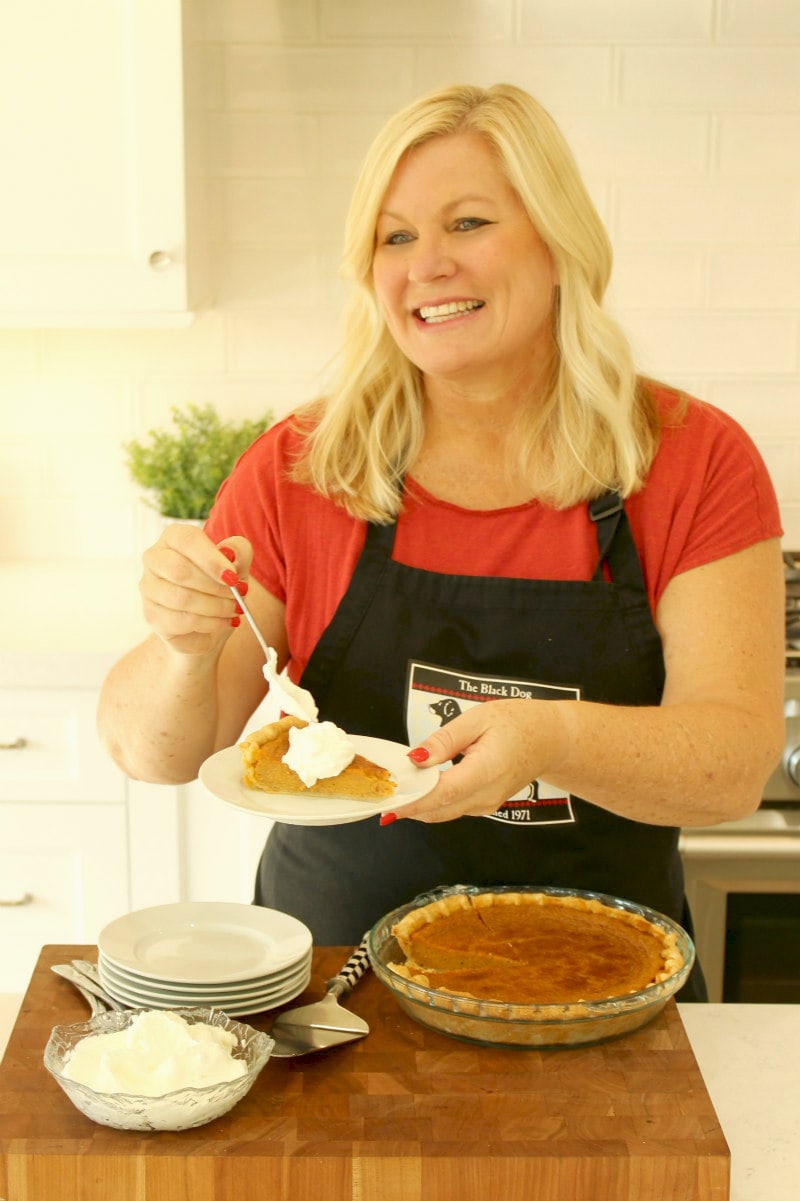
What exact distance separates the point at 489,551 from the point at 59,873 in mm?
1062

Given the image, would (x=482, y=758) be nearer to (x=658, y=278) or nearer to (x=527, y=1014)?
(x=527, y=1014)

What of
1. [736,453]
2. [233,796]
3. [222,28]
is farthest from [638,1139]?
[222,28]

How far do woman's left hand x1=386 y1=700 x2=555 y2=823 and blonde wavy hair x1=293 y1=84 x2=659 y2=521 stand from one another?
1.26 feet

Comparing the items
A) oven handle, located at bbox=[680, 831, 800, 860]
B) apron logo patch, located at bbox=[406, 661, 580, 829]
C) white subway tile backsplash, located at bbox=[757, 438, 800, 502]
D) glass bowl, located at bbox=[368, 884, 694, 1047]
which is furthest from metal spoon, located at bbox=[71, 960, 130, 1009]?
white subway tile backsplash, located at bbox=[757, 438, 800, 502]

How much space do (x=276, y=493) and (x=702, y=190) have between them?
1.34 meters

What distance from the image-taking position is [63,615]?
7.42 feet

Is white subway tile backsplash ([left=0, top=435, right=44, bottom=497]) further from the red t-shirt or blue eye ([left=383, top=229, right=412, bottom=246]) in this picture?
blue eye ([left=383, top=229, right=412, bottom=246])

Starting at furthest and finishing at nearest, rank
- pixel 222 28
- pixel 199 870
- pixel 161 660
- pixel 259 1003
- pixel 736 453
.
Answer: pixel 222 28, pixel 199 870, pixel 736 453, pixel 161 660, pixel 259 1003

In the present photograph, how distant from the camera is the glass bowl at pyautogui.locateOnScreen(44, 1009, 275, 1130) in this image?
0.87 m

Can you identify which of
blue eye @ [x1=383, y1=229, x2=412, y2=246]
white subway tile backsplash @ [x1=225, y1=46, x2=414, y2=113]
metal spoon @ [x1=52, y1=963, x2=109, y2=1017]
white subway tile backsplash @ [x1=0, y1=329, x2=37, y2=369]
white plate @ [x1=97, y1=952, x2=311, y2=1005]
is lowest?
metal spoon @ [x1=52, y1=963, x2=109, y2=1017]

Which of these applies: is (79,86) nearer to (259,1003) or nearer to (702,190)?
(702,190)

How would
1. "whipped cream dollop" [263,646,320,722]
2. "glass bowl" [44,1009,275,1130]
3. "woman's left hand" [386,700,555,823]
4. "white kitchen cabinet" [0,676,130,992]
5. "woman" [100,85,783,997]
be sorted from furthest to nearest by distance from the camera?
"white kitchen cabinet" [0,676,130,992], "woman" [100,85,783,997], "whipped cream dollop" [263,646,320,722], "woman's left hand" [386,700,555,823], "glass bowl" [44,1009,275,1130]

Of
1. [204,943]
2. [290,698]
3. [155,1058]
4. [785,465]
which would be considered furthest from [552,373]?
[785,465]

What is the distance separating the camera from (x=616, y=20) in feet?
7.95
